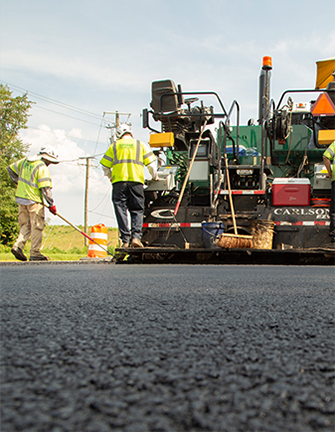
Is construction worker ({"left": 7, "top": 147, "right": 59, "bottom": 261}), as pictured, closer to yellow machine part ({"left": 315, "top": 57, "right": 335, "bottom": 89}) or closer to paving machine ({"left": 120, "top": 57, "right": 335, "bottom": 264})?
paving machine ({"left": 120, "top": 57, "right": 335, "bottom": 264})

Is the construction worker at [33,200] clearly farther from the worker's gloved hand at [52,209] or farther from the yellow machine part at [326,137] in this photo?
the yellow machine part at [326,137]

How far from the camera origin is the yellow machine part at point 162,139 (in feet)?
21.4

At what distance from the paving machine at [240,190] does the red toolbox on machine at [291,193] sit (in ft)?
0.05

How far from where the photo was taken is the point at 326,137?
250 inches

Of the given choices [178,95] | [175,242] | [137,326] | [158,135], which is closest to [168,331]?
[137,326]

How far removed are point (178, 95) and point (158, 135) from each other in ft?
2.79

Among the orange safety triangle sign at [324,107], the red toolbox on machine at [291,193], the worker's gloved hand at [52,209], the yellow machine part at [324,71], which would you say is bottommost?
the worker's gloved hand at [52,209]

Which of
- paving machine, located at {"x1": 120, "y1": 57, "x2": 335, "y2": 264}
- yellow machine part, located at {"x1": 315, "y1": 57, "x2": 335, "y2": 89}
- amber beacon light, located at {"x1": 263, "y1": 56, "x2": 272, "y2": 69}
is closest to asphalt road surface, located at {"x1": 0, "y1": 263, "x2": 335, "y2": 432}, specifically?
paving machine, located at {"x1": 120, "y1": 57, "x2": 335, "y2": 264}

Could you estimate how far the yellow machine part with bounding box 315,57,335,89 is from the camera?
8391 millimetres

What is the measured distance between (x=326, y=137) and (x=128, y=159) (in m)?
3.14

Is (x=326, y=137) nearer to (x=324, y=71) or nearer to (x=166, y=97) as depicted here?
(x=166, y=97)

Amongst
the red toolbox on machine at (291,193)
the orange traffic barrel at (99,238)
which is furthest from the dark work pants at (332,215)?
the orange traffic barrel at (99,238)

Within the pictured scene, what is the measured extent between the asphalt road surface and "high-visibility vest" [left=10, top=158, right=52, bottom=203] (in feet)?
15.9

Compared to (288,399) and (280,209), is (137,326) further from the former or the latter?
(280,209)
